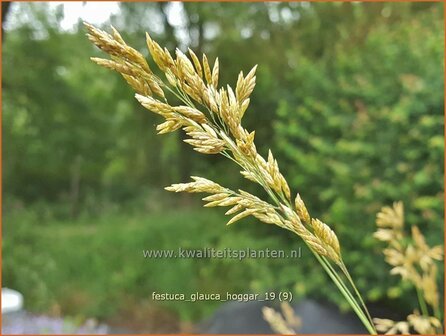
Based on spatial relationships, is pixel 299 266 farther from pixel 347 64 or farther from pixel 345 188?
pixel 347 64

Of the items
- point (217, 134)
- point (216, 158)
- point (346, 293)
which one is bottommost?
point (346, 293)

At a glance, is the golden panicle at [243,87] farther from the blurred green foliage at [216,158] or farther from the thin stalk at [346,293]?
the blurred green foliage at [216,158]

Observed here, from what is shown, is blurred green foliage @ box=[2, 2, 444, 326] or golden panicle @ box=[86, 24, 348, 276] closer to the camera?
golden panicle @ box=[86, 24, 348, 276]

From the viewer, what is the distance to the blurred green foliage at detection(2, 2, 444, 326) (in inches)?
161

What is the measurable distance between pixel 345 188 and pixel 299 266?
79cm

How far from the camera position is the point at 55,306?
17.9 ft

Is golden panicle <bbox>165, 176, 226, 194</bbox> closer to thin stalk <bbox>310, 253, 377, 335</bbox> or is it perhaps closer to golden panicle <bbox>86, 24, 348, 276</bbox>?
golden panicle <bbox>86, 24, 348, 276</bbox>

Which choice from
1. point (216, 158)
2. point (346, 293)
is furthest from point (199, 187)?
point (216, 158)

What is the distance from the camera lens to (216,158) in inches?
232

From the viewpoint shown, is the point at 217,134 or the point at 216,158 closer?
the point at 217,134

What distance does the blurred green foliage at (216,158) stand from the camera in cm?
409

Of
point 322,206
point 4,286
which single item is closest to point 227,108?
point 322,206

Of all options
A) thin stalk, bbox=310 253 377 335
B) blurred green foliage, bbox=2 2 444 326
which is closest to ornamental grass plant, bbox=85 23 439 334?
thin stalk, bbox=310 253 377 335

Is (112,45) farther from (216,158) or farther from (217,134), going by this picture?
(216,158)
